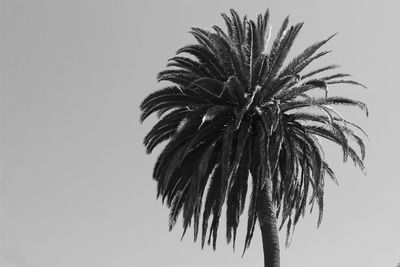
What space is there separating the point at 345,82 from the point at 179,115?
7.67 meters

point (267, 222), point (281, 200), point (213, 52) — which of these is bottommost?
point (267, 222)

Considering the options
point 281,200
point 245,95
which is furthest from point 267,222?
point 245,95

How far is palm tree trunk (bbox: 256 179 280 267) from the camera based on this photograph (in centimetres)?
2767

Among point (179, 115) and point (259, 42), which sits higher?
point (259, 42)

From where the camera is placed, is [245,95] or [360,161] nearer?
[245,95]

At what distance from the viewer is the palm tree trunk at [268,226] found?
90.8 ft

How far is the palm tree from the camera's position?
28.0 meters

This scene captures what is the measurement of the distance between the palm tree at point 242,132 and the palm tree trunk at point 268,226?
4 centimetres

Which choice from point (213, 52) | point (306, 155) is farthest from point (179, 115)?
point (306, 155)

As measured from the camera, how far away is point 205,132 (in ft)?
94.9

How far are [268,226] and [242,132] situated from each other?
13.6 ft

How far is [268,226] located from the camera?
28312 millimetres

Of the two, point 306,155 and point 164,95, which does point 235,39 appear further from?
point 306,155

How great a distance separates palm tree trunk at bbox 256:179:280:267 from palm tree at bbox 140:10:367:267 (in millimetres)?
42
